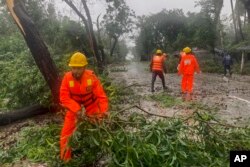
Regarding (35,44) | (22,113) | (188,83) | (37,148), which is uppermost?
(35,44)

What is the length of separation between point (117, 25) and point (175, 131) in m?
54.8

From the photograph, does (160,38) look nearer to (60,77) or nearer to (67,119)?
(60,77)

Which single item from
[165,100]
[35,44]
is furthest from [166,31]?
[35,44]

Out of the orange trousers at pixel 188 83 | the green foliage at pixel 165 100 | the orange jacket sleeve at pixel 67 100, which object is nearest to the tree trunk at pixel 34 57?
the green foliage at pixel 165 100

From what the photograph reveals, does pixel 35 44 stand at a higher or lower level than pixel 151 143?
higher

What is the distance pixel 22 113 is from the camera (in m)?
12.6

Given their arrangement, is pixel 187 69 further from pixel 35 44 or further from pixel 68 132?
pixel 68 132

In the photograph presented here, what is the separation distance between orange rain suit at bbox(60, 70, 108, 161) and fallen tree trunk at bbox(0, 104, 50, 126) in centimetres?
523

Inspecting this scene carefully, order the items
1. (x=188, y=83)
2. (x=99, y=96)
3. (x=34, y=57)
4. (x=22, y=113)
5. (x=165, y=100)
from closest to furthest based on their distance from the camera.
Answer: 1. (x=99, y=96)
2. (x=34, y=57)
3. (x=22, y=113)
4. (x=165, y=100)
5. (x=188, y=83)

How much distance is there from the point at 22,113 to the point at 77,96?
550 centimetres

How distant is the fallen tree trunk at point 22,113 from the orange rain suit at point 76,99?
5226 mm

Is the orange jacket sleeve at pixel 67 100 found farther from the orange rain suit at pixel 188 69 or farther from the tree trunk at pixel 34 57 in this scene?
the orange rain suit at pixel 188 69

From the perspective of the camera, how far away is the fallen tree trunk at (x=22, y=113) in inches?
482

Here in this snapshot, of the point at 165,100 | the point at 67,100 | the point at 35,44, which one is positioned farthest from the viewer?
the point at 165,100
